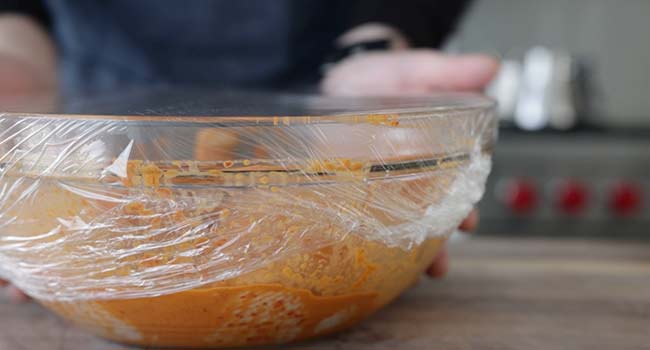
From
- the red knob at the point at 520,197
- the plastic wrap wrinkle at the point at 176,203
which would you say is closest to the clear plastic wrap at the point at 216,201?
the plastic wrap wrinkle at the point at 176,203

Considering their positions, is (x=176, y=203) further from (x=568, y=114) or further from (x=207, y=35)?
(x=568, y=114)

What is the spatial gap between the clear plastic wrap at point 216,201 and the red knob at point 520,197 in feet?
3.76

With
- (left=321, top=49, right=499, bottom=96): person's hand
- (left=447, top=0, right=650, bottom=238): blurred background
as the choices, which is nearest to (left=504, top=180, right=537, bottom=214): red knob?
(left=447, top=0, right=650, bottom=238): blurred background

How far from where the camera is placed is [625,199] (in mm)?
1580

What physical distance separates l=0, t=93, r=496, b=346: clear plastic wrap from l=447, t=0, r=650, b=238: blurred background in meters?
1.19

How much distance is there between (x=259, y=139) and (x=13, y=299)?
362mm

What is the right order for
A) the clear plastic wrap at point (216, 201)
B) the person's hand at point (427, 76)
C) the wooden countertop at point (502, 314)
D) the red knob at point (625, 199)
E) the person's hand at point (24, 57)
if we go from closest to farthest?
the clear plastic wrap at point (216, 201)
the wooden countertop at point (502, 314)
the person's hand at point (427, 76)
the person's hand at point (24, 57)
the red knob at point (625, 199)

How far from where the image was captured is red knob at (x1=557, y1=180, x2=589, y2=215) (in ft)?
5.20

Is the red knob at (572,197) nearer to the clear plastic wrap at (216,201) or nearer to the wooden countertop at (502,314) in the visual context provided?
the wooden countertop at (502,314)

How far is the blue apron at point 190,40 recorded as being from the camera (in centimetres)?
94

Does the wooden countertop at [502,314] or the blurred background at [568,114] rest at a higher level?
the blurred background at [568,114]

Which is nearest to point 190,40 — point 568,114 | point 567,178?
point 567,178

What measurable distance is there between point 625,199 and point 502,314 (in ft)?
3.74

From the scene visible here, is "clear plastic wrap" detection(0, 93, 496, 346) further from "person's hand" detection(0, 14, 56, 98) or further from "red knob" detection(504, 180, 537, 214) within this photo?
"red knob" detection(504, 180, 537, 214)
